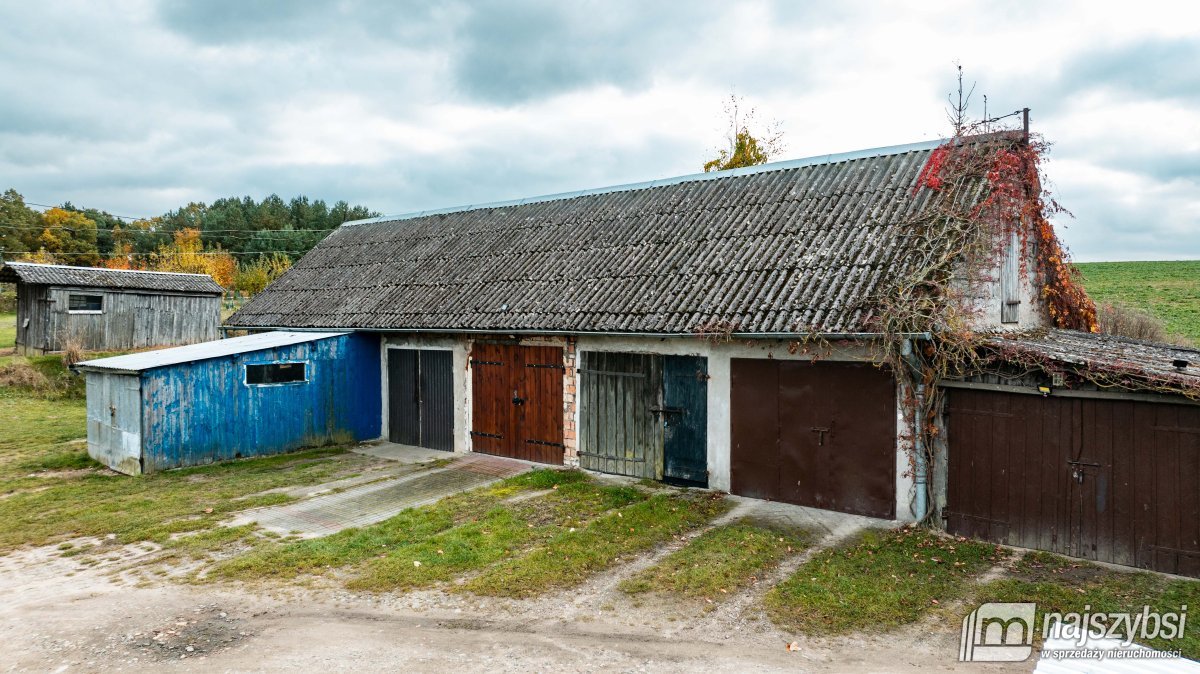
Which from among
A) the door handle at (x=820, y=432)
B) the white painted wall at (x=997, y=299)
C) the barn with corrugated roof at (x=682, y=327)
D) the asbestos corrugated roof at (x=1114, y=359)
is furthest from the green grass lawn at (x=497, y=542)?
the white painted wall at (x=997, y=299)

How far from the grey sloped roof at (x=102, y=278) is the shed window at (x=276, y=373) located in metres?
16.0

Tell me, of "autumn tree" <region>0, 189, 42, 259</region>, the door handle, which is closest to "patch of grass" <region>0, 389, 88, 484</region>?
the door handle

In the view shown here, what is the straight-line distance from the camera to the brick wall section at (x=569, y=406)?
12281 mm

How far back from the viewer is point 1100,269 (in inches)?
2160

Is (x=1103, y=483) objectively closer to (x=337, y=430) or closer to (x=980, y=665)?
(x=980, y=665)

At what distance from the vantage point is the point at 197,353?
13359mm

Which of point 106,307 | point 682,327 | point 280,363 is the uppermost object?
point 106,307

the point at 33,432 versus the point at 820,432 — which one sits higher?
the point at 820,432

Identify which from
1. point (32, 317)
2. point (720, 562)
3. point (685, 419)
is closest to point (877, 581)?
point (720, 562)

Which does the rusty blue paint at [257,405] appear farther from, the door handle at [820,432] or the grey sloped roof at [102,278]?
the grey sloped roof at [102,278]

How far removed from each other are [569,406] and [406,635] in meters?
6.65

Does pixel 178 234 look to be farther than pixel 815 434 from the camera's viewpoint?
Yes

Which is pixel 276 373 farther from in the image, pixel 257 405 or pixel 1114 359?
pixel 1114 359

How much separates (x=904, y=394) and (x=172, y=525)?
9.97m
